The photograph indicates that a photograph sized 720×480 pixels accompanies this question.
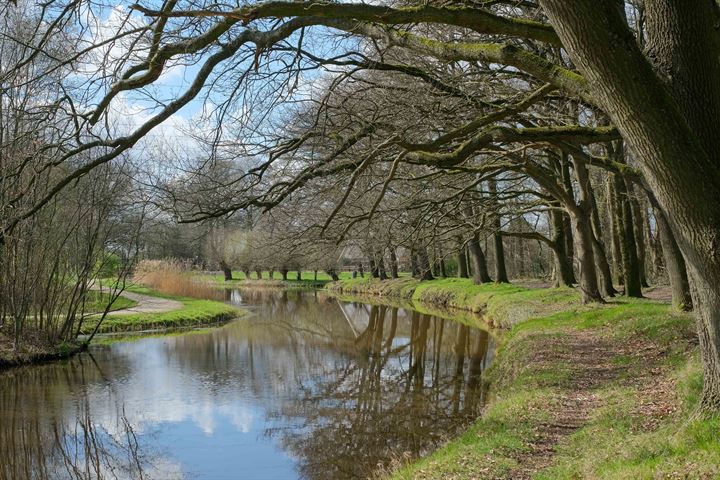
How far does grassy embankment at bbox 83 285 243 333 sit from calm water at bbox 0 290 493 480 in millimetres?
2154

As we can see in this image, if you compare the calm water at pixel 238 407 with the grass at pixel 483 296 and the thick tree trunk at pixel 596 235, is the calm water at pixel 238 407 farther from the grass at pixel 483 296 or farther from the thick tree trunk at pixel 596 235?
the thick tree trunk at pixel 596 235

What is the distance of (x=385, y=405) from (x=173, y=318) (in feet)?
48.0

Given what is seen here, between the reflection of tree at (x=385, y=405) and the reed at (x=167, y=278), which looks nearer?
the reflection of tree at (x=385, y=405)

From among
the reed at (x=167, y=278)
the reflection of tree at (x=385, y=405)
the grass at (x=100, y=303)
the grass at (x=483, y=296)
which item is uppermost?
the reed at (x=167, y=278)

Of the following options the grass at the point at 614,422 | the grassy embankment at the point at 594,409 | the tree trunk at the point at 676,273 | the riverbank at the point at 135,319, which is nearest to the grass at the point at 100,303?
the riverbank at the point at 135,319

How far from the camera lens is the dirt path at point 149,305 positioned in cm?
2503

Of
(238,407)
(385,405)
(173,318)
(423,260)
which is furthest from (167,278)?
(385,405)

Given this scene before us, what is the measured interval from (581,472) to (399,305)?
28.1 m

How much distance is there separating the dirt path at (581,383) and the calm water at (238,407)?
1.88 meters

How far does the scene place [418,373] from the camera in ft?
49.0

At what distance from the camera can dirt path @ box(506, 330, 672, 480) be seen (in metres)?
5.96

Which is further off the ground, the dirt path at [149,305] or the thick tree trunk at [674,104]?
the thick tree trunk at [674,104]

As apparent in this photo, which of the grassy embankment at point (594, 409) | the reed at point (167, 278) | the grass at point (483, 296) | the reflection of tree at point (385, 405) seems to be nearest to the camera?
the grassy embankment at point (594, 409)

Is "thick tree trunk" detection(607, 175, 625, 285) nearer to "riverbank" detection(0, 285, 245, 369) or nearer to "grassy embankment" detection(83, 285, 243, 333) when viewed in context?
"riverbank" detection(0, 285, 245, 369)
